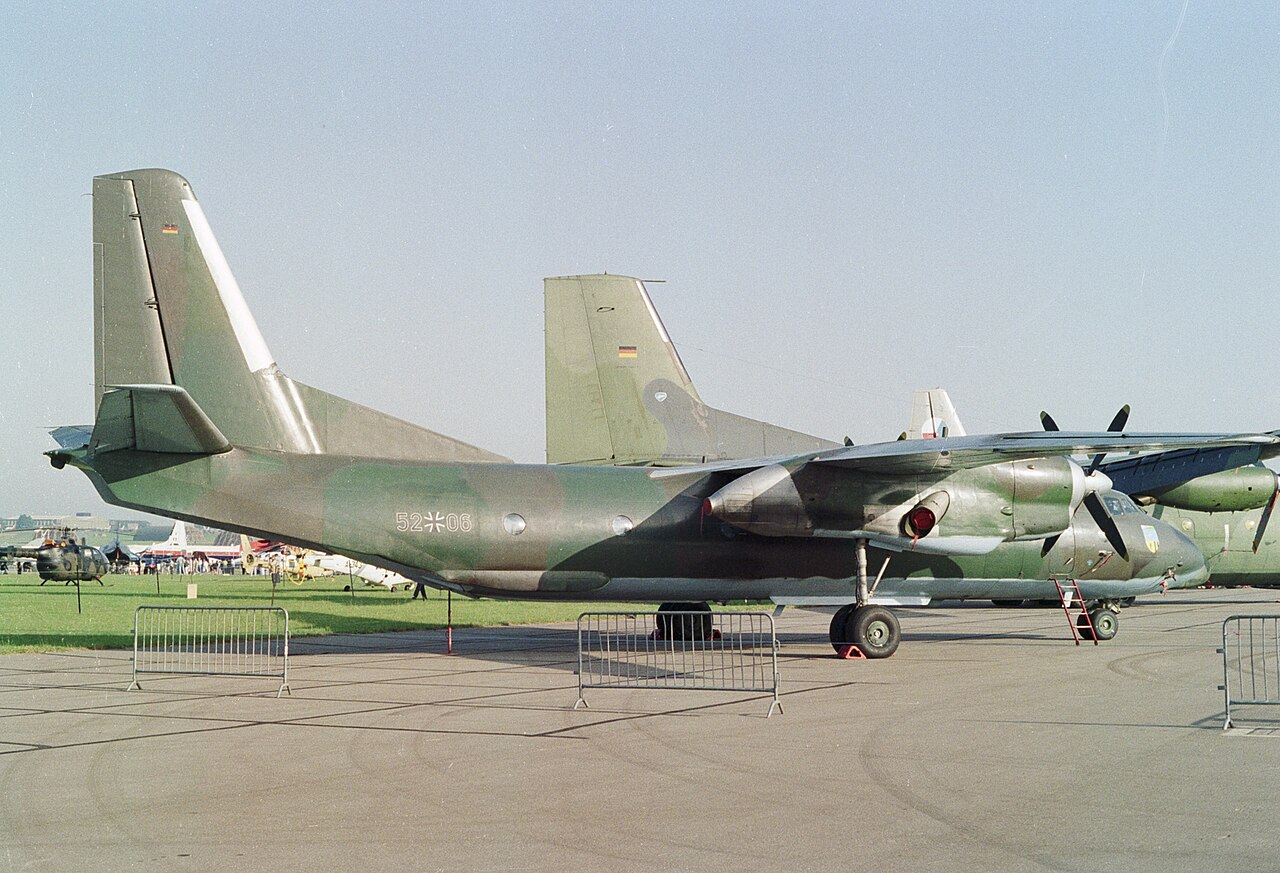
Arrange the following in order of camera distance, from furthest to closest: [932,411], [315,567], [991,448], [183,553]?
[183,553], [315,567], [932,411], [991,448]

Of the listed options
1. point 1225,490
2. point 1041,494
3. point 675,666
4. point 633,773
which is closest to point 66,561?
point 675,666

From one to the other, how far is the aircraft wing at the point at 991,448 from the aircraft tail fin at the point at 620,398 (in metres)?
8.03

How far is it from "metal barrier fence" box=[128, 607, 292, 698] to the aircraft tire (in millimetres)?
8827

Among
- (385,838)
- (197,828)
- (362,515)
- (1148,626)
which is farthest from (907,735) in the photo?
(1148,626)

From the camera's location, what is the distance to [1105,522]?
21.2 meters

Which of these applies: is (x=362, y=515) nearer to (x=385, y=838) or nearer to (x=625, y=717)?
(x=625, y=717)

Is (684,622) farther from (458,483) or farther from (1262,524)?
(1262,524)

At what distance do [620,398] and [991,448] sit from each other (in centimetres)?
1169

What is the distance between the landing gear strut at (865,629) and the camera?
18641mm

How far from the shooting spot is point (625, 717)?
12.4 metres

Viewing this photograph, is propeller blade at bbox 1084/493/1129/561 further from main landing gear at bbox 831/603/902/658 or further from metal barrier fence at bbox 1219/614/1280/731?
main landing gear at bbox 831/603/902/658

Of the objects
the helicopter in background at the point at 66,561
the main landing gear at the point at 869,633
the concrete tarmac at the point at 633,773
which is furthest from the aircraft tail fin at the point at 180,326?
the helicopter in background at the point at 66,561

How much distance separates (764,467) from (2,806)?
12492 mm

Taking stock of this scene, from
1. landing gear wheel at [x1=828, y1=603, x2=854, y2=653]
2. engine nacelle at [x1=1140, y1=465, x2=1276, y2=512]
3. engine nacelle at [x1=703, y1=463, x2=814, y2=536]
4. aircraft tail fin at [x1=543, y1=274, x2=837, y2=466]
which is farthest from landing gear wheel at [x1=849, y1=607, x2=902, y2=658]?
engine nacelle at [x1=1140, y1=465, x2=1276, y2=512]
